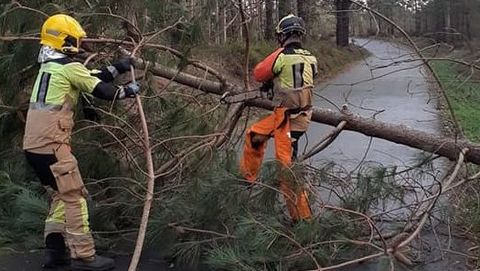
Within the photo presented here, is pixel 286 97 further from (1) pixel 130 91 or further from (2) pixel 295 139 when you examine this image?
(1) pixel 130 91

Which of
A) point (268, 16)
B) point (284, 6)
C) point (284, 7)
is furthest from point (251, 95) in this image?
point (268, 16)

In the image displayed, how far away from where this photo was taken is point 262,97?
20.6 ft

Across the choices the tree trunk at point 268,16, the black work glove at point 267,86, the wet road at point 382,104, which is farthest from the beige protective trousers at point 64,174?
the tree trunk at point 268,16

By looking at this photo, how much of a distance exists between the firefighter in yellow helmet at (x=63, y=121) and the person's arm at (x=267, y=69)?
1284mm

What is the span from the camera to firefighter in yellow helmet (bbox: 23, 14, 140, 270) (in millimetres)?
4883

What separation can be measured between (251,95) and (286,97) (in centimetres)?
68

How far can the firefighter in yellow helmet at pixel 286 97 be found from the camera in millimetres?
5695

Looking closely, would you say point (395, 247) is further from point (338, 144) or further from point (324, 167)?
point (338, 144)

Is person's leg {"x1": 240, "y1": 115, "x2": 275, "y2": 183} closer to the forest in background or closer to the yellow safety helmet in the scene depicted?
the forest in background

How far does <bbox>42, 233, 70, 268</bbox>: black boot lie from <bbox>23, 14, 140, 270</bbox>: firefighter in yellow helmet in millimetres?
107

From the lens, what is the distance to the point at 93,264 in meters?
5.00

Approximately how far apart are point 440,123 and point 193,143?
18.2 feet

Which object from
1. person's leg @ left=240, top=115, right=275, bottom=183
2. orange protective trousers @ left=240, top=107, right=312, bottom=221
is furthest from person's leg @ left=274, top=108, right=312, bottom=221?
person's leg @ left=240, top=115, right=275, bottom=183

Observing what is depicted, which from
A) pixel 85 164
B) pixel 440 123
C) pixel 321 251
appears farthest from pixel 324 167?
pixel 440 123
